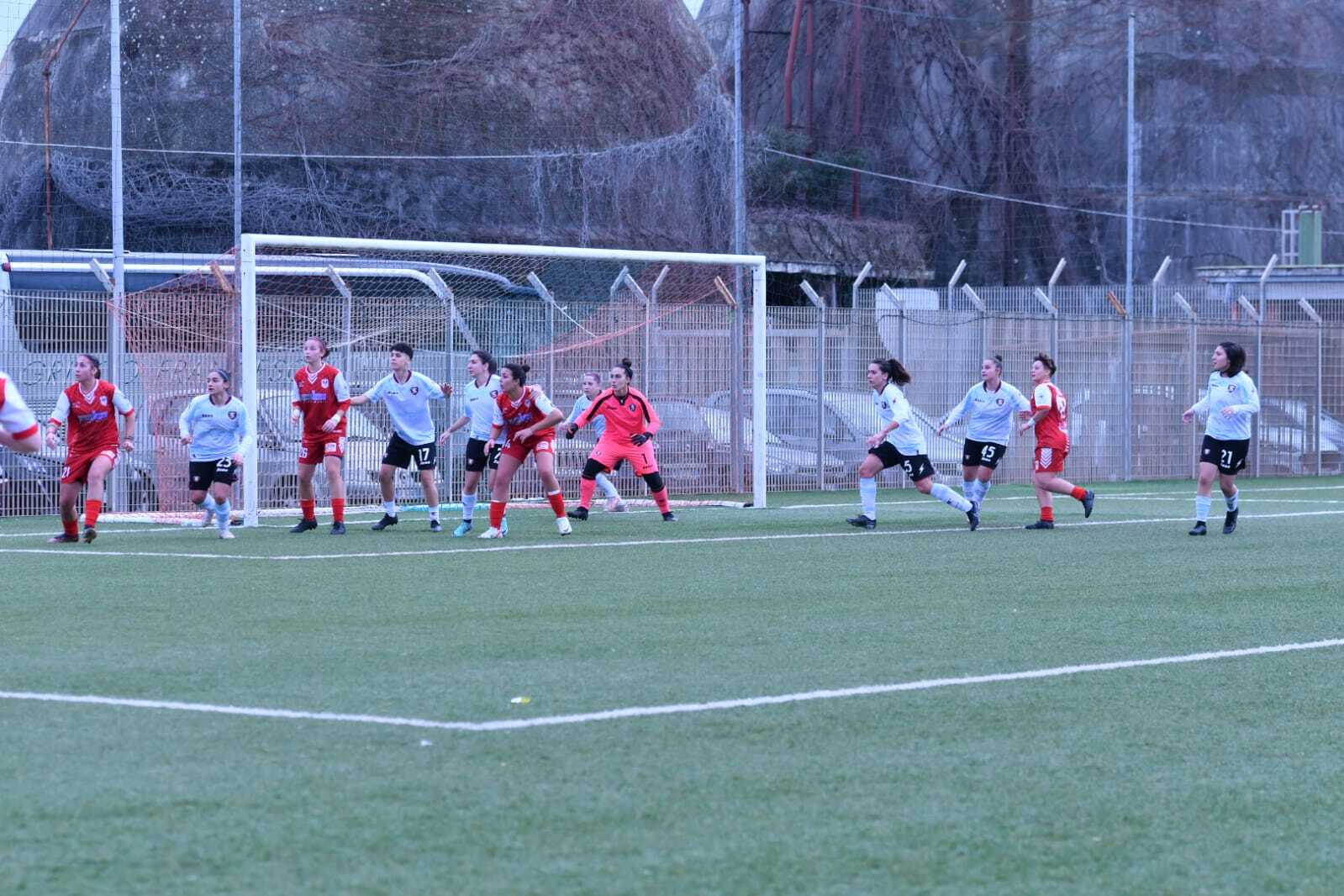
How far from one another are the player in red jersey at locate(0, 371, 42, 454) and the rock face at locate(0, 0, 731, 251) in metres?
27.9

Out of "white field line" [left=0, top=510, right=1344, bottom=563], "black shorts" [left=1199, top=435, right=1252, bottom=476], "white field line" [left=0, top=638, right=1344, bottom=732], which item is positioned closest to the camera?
"white field line" [left=0, top=638, right=1344, bottom=732]

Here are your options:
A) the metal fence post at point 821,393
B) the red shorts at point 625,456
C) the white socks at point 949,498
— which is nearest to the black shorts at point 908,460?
the white socks at point 949,498

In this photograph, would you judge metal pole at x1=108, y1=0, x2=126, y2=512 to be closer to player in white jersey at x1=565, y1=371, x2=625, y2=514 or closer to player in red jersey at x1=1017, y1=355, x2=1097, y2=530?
player in white jersey at x1=565, y1=371, x2=625, y2=514

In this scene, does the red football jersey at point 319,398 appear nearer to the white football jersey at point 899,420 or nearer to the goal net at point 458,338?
the goal net at point 458,338

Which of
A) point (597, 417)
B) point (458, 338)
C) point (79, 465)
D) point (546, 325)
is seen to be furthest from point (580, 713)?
point (546, 325)

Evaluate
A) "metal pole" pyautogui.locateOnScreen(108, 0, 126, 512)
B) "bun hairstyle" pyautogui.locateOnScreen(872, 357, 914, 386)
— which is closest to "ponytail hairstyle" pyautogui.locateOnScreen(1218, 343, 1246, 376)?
"bun hairstyle" pyautogui.locateOnScreen(872, 357, 914, 386)

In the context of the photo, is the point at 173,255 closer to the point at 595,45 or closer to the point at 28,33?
the point at 595,45

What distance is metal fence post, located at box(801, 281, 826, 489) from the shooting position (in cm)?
2448

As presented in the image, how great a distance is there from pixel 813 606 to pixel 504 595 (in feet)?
6.15

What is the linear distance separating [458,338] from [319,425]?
5.31 meters

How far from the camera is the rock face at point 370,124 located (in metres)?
37.0

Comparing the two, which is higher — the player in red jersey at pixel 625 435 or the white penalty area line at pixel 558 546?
the player in red jersey at pixel 625 435

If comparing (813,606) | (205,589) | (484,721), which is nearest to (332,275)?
(205,589)

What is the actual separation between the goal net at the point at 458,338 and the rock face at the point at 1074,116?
25.3m
